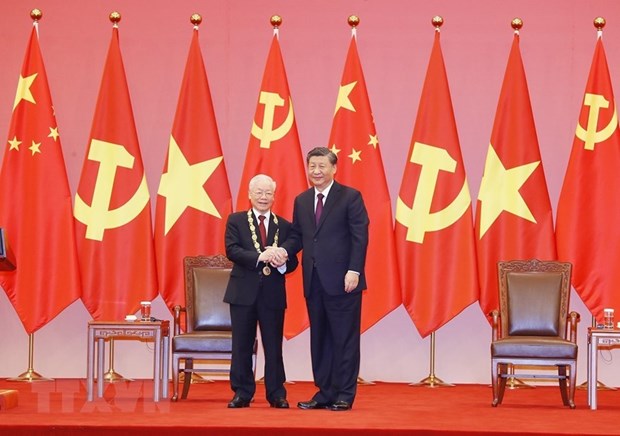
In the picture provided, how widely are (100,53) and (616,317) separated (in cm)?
485

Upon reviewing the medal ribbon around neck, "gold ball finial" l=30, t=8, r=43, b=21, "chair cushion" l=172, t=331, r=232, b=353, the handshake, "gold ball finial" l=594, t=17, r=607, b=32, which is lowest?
"chair cushion" l=172, t=331, r=232, b=353

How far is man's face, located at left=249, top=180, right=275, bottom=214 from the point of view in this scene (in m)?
6.11

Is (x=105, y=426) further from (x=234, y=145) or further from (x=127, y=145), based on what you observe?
(x=234, y=145)

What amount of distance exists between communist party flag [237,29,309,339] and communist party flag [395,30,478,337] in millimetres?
875

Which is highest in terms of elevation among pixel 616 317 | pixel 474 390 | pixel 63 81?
pixel 63 81

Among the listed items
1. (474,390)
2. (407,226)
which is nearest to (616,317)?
(474,390)

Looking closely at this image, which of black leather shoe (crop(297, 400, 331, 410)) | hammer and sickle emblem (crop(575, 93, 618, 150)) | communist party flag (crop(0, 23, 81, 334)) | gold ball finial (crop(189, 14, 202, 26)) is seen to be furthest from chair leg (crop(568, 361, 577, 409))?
gold ball finial (crop(189, 14, 202, 26))

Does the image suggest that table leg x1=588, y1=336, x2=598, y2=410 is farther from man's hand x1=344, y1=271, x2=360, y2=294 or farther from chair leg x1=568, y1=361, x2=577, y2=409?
man's hand x1=344, y1=271, x2=360, y2=294

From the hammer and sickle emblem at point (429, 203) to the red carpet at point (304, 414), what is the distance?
1.28 m

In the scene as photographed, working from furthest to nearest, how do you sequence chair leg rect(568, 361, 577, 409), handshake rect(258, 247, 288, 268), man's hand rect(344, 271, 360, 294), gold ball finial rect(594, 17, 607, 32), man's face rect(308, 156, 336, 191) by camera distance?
gold ball finial rect(594, 17, 607, 32) < chair leg rect(568, 361, 577, 409) < handshake rect(258, 247, 288, 268) < man's face rect(308, 156, 336, 191) < man's hand rect(344, 271, 360, 294)

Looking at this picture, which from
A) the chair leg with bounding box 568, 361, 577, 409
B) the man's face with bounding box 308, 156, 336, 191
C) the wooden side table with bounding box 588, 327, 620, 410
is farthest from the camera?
the chair leg with bounding box 568, 361, 577, 409

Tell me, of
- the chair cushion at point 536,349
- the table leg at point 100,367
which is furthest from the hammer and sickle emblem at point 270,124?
the chair cushion at point 536,349

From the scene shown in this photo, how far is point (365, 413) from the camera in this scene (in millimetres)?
5820

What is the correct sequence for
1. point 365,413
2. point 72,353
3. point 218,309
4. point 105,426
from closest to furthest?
point 105,426, point 365,413, point 218,309, point 72,353
